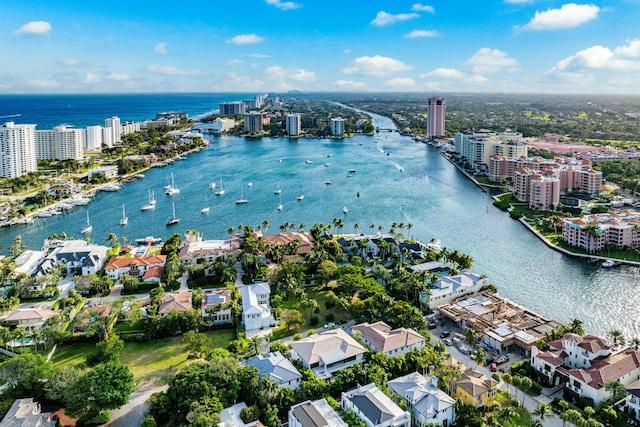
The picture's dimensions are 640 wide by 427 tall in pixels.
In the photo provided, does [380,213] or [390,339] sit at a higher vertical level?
[380,213]

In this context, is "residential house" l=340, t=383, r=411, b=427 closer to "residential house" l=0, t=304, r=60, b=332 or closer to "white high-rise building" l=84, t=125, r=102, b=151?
"residential house" l=0, t=304, r=60, b=332

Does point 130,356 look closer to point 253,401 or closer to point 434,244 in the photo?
point 253,401

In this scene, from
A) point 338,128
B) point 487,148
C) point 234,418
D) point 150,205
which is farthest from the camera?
point 338,128

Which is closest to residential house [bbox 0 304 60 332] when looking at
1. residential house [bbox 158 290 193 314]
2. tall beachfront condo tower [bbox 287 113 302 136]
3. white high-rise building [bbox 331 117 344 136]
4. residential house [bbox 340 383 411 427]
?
residential house [bbox 158 290 193 314]

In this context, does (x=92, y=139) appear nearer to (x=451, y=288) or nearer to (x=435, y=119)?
(x=435, y=119)

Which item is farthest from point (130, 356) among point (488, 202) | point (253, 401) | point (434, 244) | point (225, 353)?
point (488, 202)

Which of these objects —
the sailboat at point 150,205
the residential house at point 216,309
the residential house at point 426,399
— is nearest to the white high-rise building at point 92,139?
the sailboat at point 150,205

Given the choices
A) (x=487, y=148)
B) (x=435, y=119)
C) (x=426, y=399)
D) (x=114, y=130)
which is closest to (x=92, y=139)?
(x=114, y=130)

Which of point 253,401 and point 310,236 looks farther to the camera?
point 310,236
